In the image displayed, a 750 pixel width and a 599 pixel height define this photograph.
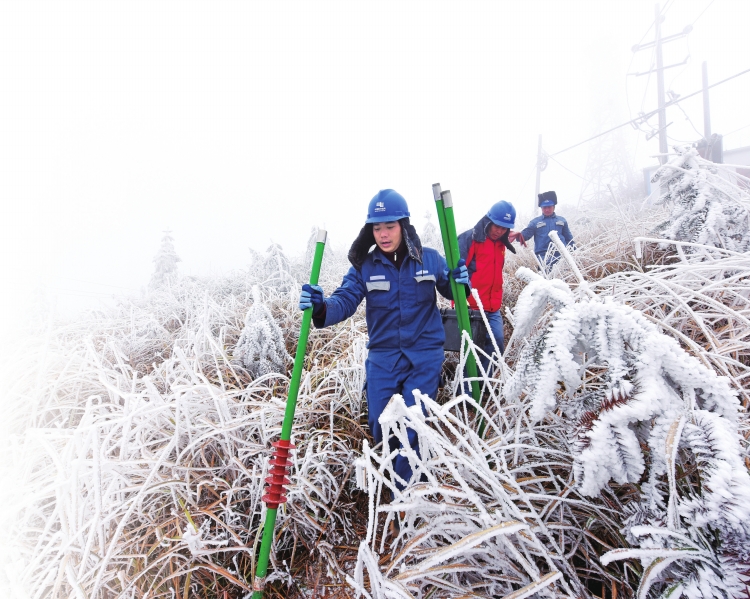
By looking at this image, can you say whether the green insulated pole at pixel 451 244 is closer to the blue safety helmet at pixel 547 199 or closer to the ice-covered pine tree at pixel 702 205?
the ice-covered pine tree at pixel 702 205

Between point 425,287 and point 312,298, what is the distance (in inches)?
32.8

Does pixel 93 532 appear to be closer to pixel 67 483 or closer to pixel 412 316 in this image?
pixel 67 483

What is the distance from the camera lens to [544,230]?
5.79 metres

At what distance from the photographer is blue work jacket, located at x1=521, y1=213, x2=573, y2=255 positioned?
5.51 m

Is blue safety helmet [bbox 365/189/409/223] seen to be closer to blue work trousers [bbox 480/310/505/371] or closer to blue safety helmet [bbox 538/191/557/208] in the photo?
blue work trousers [bbox 480/310/505/371]

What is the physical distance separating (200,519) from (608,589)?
2.00 metres

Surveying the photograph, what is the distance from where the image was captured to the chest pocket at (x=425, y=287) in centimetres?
261

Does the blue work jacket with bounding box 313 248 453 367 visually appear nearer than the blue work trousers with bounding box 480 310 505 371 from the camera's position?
Yes

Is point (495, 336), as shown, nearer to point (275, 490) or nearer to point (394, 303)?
point (394, 303)

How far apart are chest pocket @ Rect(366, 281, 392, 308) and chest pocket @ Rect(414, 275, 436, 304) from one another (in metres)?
0.21

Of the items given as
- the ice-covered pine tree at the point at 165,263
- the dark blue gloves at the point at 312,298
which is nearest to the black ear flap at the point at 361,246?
the dark blue gloves at the point at 312,298

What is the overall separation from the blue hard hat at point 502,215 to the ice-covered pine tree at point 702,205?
1.34 metres

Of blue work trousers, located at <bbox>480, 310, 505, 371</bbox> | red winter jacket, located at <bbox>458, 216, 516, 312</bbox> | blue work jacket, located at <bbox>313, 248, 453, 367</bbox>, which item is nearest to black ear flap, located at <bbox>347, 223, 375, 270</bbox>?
blue work jacket, located at <bbox>313, 248, 453, 367</bbox>

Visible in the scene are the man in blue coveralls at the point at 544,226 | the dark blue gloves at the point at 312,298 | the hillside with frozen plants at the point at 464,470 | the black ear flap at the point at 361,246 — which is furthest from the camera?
the man in blue coveralls at the point at 544,226
